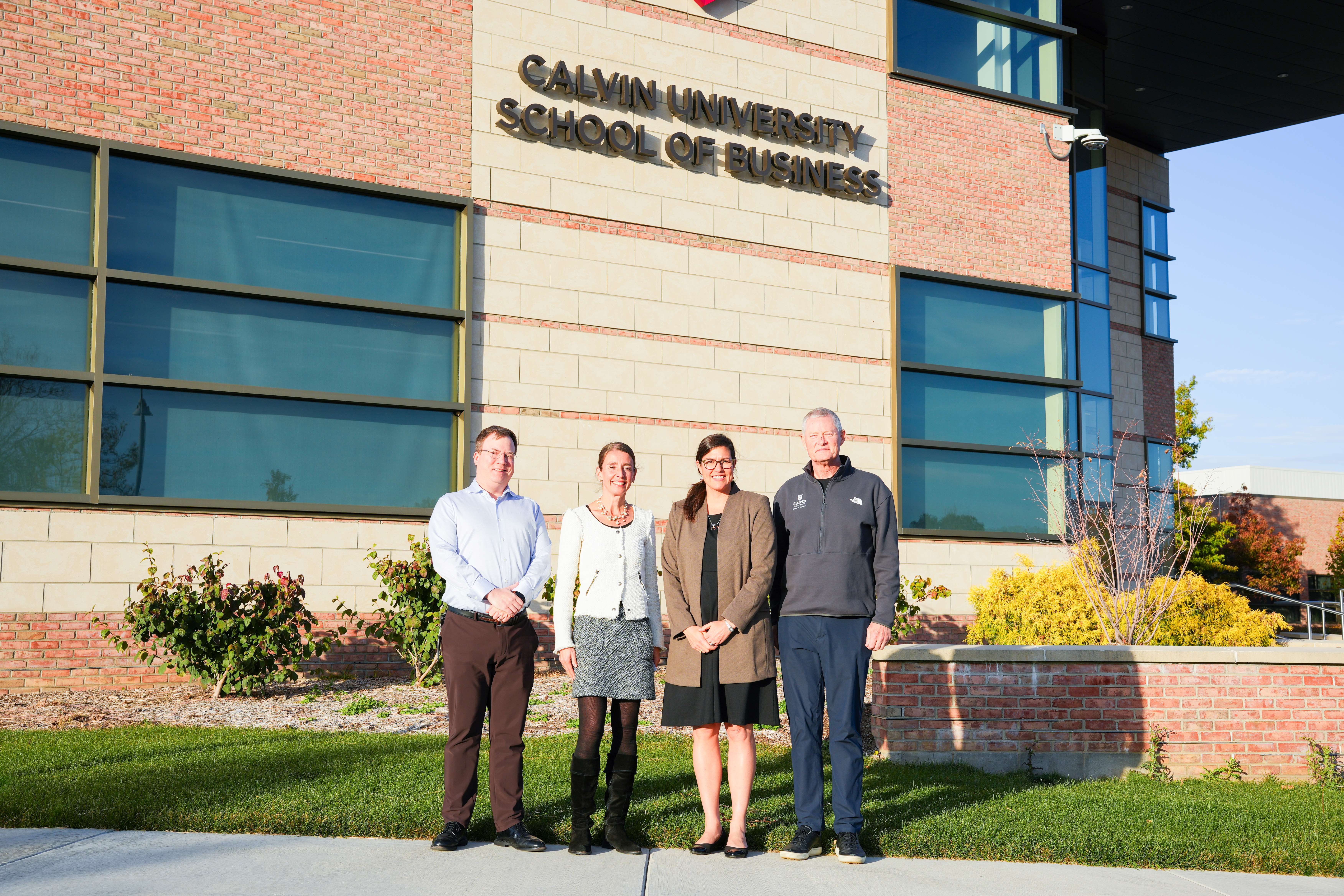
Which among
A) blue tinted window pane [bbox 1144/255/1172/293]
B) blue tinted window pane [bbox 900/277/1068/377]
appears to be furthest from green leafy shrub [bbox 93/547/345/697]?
blue tinted window pane [bbox 1144/255/1172/293]

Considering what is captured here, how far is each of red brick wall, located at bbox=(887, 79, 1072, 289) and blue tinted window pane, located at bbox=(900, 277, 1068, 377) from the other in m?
0.30

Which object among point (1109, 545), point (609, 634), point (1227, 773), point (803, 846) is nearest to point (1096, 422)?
point (1109, 545)

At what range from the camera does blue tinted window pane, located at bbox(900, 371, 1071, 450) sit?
1477 cm

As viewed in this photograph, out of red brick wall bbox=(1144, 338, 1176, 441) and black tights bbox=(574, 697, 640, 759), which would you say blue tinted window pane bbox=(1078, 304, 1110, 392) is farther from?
black tights bbox=(574, 697, 640, 759)

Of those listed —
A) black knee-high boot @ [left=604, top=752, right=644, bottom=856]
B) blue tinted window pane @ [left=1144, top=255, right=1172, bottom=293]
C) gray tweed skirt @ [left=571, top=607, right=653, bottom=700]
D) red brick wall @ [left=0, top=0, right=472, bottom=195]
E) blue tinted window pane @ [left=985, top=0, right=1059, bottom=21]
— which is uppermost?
blue tinted window pane @ [left=985, top=0, right=1059, bottom=21]

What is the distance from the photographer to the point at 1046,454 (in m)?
15.5

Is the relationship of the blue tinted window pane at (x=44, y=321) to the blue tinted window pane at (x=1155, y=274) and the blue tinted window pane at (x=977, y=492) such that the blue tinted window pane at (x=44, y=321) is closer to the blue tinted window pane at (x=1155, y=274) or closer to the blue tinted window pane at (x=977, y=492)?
the blue tinted window pane at (x=977, y=492)

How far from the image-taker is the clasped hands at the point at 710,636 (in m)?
5.17

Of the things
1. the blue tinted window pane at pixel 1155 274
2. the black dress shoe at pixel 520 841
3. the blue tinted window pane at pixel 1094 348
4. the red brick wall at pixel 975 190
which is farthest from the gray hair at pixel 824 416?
the blue tinted window pane at pixel 1155 274

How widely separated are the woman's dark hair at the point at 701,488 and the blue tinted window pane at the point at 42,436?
7471 mm

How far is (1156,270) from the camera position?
23.8 m

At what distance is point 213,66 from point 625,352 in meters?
5.49

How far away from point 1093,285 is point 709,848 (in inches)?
757

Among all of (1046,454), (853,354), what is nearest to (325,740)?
(853,354)
